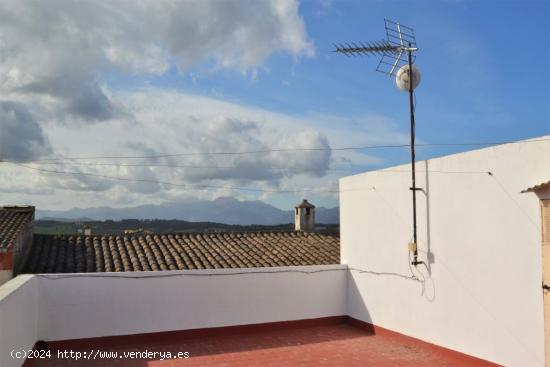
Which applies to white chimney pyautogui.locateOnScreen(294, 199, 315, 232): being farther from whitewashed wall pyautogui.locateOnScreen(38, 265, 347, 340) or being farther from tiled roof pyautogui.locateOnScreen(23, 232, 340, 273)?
whitewashed wall pyautogui.locateOnScreen(38, 265, 347, 340)

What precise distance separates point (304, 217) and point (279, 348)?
8037mm

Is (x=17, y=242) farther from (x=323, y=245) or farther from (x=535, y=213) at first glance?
(x=535, y=213)

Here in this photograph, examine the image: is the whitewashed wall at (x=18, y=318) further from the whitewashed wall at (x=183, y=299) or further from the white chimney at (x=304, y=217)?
the white chimney at (x=304, y=217)

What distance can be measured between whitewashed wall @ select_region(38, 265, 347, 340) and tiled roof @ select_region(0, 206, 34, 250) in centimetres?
168

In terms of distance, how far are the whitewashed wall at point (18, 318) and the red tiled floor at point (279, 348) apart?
675 millimetres

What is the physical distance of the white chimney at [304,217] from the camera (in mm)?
17672

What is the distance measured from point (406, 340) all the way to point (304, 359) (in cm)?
254

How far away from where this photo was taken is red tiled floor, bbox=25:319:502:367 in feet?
29.5

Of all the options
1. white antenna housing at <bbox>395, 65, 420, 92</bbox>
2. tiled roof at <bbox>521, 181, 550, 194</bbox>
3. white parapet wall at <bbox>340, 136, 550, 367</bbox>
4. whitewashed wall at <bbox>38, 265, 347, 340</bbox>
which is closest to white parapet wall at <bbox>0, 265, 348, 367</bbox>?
whitewashed wall at <bbox>38, 265, 347, 340</bbox>

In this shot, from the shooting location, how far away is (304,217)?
1770 cm


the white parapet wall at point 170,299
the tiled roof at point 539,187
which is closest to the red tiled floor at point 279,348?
the white parapet wall at point 170,299

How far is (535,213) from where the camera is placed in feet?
24.2

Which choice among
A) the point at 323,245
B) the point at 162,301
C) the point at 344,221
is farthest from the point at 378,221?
the point at 162,301

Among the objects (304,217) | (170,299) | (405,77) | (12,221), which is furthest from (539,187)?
(12,221)
